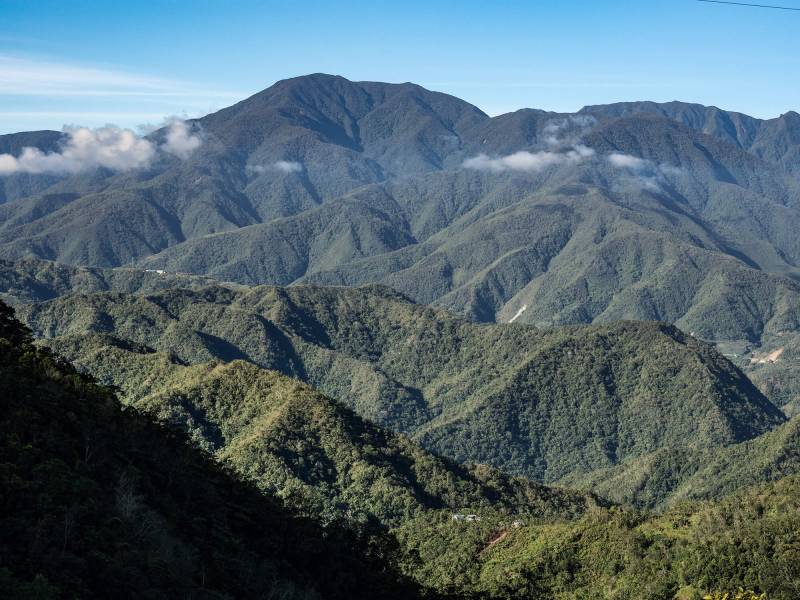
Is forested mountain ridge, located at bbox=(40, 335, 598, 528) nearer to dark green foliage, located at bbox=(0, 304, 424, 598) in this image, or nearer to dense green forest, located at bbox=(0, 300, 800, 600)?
dense green forest, located at bbox=(0, 300, 800, 600)

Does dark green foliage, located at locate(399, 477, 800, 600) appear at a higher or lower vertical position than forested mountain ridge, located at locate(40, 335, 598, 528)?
higher

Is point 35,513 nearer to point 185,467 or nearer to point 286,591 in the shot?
point 286,591

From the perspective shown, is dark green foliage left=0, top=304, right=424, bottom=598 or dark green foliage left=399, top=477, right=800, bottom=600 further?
dark green foliage left=399, top=477, right=800, bottom=600

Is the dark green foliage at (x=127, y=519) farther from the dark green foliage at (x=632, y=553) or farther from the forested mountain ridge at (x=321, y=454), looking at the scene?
the forested mountain ridge at (x=321, y=454)

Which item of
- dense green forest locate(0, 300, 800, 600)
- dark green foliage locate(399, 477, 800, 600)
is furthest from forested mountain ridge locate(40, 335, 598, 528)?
dark green foliage locate(399, 477, 800, 600)

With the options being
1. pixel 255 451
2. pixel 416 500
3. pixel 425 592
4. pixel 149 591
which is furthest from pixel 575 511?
pixel 149 591

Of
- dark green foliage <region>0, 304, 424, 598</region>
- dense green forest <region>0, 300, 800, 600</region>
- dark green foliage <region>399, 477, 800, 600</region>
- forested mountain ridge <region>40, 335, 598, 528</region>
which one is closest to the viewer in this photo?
dark green foliage <region>0, 304, 424, 598</region>

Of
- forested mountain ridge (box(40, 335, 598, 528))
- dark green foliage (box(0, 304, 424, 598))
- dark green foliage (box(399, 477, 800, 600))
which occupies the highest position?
dark green foliage (box(0, 304, 424, 598))

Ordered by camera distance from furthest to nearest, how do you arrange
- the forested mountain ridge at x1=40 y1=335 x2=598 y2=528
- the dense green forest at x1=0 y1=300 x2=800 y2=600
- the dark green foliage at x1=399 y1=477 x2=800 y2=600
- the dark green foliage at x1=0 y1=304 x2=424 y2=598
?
the forested mountain ridge at x1=40 y1=335 x2=598 y2=528 → the dark green foliage at x1=399 y1=477 x2=800 y2=600 → the dense green forest at x1=0 y1=300 x2=800 y2=600 → the dark green foliage at x1=0 y1=304 x2=424 y2=598

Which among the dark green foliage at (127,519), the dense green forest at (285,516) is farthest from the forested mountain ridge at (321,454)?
the dark green foliage at (127,519)
